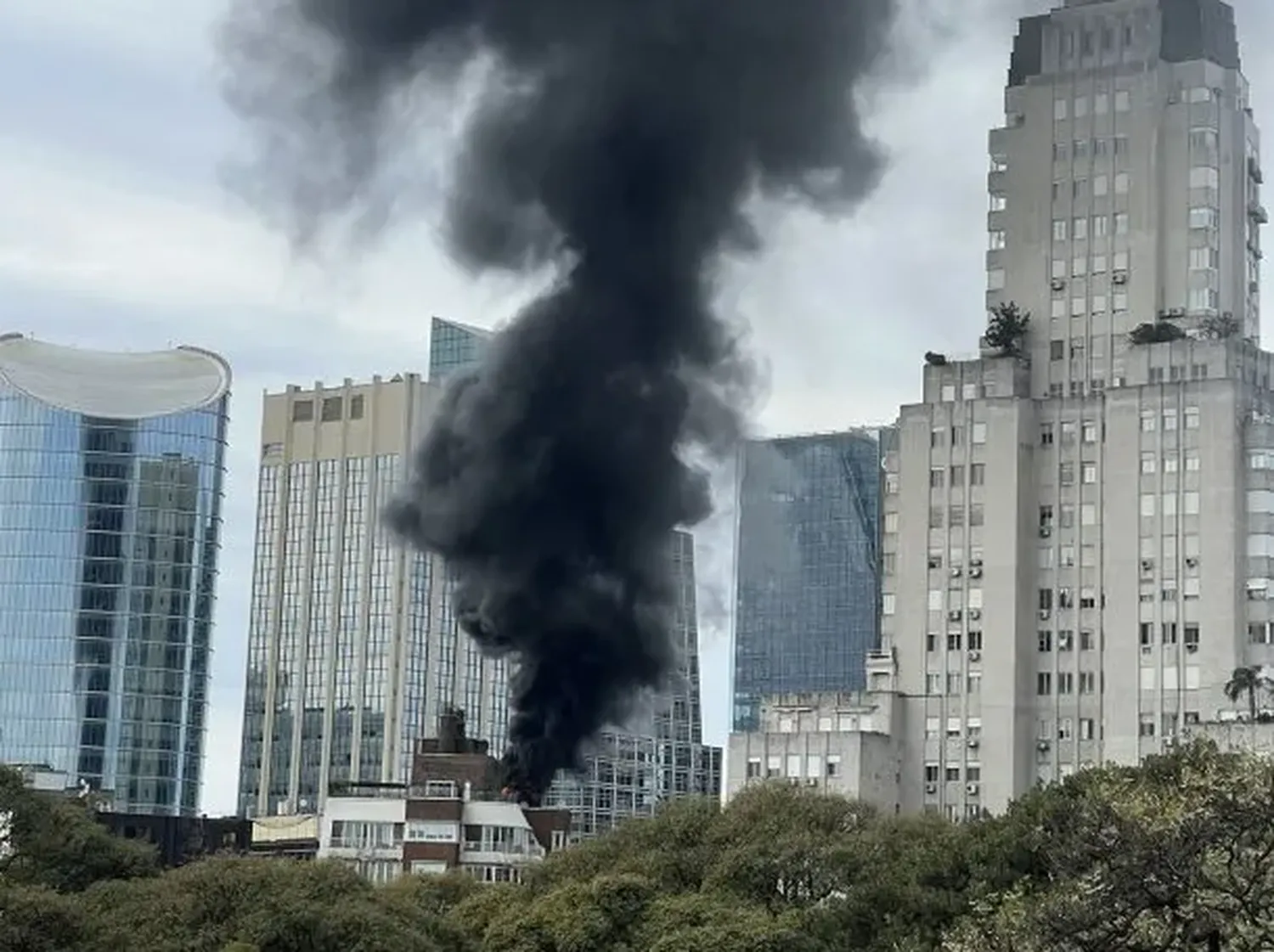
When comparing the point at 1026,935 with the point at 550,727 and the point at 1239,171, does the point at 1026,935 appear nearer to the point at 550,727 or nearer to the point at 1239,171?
the point at 550,727

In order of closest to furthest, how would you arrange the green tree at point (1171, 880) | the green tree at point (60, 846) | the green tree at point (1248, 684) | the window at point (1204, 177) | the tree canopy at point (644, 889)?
the green tree at point (1171, 880)
the tree canopy at point (644, 889)
the green tree at point (60, 846)
the green tree at point (1248, 684)
the window at point (1204, 177)

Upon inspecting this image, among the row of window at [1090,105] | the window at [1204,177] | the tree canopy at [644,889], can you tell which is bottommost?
the tree canopy at [644,889]

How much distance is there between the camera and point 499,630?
16212 centimetres

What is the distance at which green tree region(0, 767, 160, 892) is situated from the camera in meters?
116

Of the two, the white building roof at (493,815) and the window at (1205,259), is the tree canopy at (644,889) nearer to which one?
the white building roof at (493,815)

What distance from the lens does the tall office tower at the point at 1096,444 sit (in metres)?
155

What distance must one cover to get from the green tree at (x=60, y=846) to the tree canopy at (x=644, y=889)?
121 millimetres

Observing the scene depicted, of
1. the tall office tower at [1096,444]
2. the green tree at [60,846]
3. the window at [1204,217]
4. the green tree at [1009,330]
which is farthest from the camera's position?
the green tree at [1009,330]

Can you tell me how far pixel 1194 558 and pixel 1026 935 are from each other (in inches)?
4166

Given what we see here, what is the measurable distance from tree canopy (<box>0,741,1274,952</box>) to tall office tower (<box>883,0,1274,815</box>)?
131 feet

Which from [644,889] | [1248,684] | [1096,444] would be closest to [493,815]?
[1096,444]

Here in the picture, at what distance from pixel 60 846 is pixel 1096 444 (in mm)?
71636

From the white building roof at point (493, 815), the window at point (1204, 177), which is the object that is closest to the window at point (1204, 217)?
the window at point (1204, 177)

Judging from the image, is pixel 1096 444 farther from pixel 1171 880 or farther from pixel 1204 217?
pixel 1171 880
